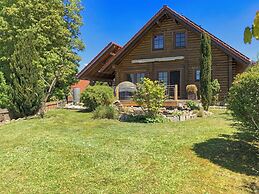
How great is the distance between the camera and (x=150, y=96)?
11883mm

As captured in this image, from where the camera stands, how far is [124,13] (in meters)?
23.4

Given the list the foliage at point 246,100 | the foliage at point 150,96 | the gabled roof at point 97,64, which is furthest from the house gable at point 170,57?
the foliage at point 246,100

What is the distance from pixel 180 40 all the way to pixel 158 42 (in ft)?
6.17

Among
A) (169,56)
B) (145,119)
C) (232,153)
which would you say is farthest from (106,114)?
(169,56)

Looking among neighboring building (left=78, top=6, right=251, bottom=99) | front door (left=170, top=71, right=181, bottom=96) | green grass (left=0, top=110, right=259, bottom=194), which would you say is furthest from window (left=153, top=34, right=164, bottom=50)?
green grass (left=0, top=110, right=259, bottom=194)

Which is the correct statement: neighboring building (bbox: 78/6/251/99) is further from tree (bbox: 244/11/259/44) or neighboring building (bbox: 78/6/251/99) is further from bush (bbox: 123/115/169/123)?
tree (bbox: 244/11/259/44)

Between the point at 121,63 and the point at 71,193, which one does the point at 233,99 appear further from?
the point at 121,63

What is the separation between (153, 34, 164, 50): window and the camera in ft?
71.7

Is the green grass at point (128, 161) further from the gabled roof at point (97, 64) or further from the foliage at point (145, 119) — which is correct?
the gabled roof at point (97, 64)

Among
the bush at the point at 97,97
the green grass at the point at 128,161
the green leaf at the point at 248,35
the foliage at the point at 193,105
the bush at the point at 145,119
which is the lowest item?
the green grass at the point at 128,161

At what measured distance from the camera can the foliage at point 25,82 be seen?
1366cm

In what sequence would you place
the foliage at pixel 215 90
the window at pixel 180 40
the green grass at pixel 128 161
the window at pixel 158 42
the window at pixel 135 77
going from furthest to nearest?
1. the window at pixel 135 77
2. the window at pixel 158 42
3. the window at pixel 180 40
4. the foliage at pixel 215 90
5. the green grass at pixel 128 161

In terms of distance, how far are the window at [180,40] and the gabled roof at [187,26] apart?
1131 mm

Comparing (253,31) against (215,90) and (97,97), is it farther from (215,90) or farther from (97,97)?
(215,90)
